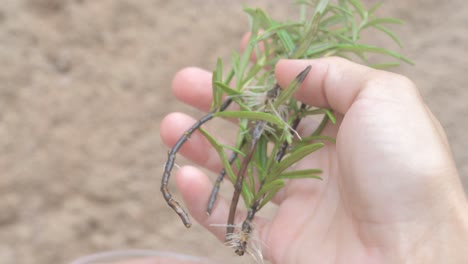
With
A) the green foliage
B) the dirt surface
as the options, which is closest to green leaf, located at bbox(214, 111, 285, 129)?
the green foliage

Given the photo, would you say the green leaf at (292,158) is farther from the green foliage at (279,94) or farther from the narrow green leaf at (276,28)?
the narrow green leaf at (276,28)

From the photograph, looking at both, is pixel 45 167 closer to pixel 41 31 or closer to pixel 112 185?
pixel 112 185

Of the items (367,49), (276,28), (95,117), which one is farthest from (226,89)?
(95,117)

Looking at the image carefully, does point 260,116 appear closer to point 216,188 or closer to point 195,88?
point 216,188

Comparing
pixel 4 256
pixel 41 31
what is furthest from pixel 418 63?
pixel 4 256

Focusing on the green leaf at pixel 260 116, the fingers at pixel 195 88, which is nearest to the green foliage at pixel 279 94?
the green leaf at pixel 260 116

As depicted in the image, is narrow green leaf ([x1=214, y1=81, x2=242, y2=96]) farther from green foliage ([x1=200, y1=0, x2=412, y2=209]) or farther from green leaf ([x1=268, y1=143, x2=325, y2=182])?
green leaf ([x1=268, y1=143, x2=325, y2=182])

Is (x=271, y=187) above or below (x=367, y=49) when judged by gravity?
below
